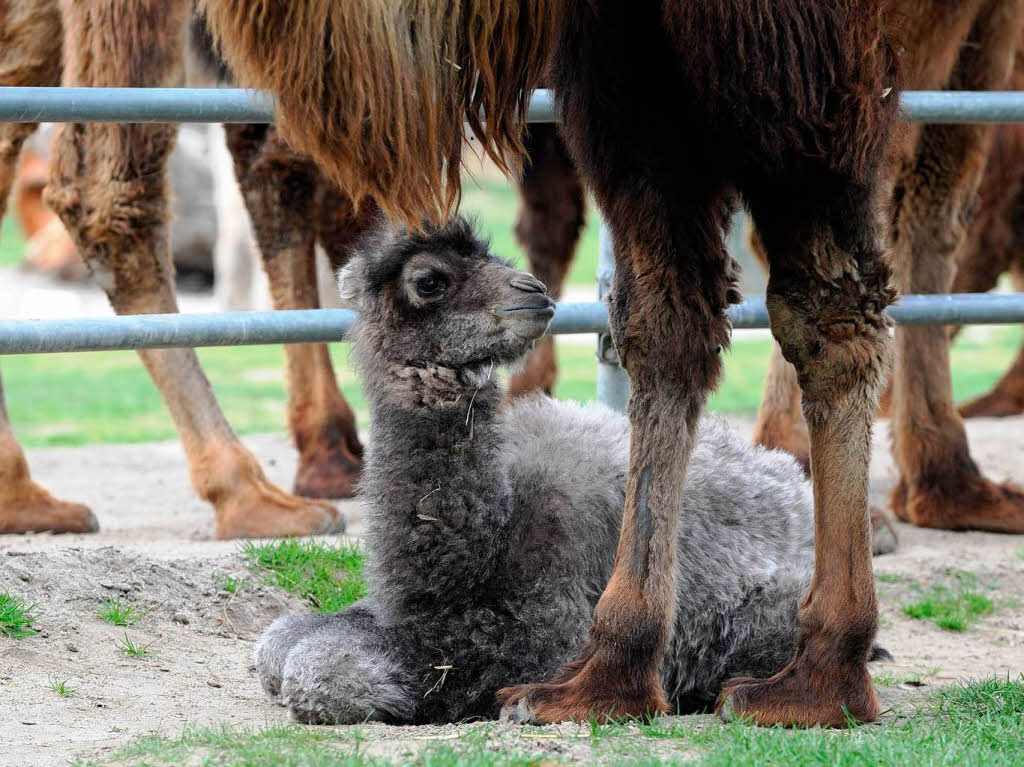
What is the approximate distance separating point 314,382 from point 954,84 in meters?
3.08

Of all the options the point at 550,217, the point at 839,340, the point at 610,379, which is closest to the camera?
the point at 839,340

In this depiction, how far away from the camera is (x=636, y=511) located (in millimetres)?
3350

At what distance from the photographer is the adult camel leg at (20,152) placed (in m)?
5.44

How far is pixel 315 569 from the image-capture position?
4848 mm

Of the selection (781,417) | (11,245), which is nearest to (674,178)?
(781,417)

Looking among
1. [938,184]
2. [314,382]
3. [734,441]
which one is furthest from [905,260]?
[314,382]

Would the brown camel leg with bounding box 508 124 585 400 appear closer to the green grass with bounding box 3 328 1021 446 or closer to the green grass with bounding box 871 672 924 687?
the green grass with bounding box 3 328 1021 446

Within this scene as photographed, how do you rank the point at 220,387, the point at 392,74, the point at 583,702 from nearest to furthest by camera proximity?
1. the point at 392,74
2. the point at 583,702
3. the point at 220,387

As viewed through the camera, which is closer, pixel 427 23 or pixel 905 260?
pixel 427 23

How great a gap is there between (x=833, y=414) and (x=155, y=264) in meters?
3.17

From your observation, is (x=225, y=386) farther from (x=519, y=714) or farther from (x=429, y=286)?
(x=519, y=714)

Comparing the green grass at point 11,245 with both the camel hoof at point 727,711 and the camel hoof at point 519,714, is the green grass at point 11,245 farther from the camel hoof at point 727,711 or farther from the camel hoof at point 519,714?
the camel hoof at point 727,711

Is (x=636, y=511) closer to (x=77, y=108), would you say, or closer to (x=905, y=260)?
(x=77, y=108)

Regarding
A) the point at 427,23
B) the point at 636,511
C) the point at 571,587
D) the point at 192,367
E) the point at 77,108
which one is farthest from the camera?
the point at 192,367
